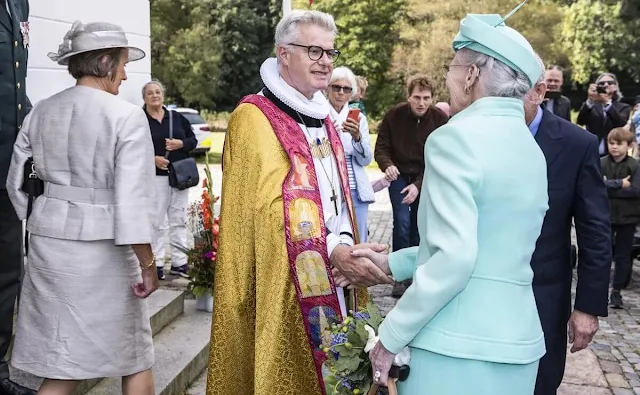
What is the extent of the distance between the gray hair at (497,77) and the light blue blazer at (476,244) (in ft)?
0.13

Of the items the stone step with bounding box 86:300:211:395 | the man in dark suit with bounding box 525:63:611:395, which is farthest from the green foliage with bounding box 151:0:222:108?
the man in dark suit with bounding box 525:63:611:395

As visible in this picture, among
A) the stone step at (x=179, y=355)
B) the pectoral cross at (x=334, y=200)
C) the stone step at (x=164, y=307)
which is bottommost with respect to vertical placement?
the stone step at (x=179, y=355)

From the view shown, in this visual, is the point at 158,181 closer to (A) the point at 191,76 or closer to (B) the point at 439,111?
(B) the point at 439,111

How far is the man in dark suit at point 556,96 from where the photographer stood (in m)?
7.05

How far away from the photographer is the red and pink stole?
10.2 feet

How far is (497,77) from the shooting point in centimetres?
222

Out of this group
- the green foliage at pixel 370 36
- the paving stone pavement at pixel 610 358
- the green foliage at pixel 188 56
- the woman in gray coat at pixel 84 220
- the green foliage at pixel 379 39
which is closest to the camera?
the woman in gray coat at pixel 84 220

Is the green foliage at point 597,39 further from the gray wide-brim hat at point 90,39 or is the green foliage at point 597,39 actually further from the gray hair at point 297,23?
the gray wide-brim hat at point 90,39

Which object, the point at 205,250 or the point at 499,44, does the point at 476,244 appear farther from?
the point at 205,250

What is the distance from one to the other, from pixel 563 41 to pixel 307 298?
37.3 metres

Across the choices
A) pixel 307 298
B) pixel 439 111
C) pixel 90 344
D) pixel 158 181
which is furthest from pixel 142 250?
pixel 439 111

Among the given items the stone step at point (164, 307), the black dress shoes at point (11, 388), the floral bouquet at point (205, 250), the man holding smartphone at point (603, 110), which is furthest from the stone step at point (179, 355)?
the man holding smartphone at point (603, 110)

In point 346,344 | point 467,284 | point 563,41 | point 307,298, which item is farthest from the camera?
point 563,41

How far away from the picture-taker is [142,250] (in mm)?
3279
